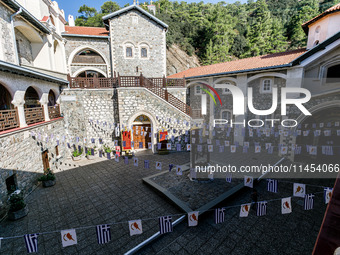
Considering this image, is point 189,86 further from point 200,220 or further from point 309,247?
point 309,247

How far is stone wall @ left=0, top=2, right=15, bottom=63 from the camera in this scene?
1000 centimetres

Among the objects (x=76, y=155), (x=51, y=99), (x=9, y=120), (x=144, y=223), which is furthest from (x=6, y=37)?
(x=144, y=223)

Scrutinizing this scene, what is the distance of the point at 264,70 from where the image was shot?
43.8ft

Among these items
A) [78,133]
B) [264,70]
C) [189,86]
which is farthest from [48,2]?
[264,70]

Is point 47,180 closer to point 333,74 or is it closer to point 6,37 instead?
point 6,37

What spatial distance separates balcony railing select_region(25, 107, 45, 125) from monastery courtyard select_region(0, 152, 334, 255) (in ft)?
13.0

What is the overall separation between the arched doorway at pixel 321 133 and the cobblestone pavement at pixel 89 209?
11.7m

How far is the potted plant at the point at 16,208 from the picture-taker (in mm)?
7051

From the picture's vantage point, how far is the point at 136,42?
18594 millimetres

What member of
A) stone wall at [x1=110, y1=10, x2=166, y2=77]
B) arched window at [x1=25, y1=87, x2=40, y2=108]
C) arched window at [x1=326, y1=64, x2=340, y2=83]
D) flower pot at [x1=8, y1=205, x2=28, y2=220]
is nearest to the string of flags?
flower pot at [x1=8, y1=205, x2=28, y2=220]

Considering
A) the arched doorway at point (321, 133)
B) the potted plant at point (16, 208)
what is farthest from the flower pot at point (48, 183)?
the arched doorway at point (321, 133)

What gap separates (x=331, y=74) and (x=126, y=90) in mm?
15196

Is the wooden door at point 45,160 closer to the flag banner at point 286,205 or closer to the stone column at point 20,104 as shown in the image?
the stone column at point 20,104

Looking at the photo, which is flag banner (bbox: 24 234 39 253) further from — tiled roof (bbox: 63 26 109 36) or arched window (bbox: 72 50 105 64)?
tiled roof (bbox: 63 26 109 36)
